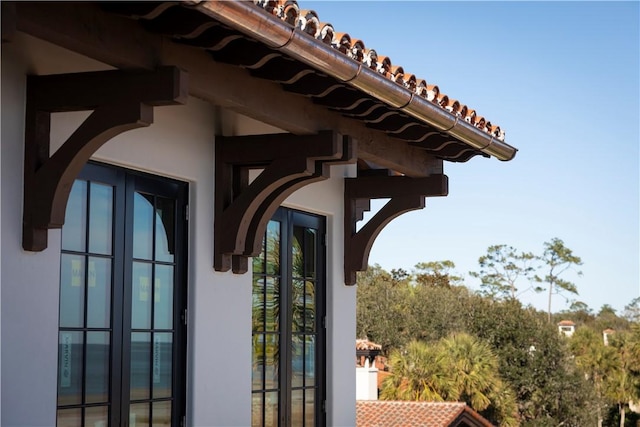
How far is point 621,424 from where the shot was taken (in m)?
45.7

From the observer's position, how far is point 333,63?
471cm

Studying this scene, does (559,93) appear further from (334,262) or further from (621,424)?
(334,262)

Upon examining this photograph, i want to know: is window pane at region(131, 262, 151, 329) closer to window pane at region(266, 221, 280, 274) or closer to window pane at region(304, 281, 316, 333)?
window pane at region(266, 221, 280, 274)

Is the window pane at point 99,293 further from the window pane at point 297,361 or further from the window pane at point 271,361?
the window pane at point 297,361

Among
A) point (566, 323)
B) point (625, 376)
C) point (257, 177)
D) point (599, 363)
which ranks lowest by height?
point (625, 376)

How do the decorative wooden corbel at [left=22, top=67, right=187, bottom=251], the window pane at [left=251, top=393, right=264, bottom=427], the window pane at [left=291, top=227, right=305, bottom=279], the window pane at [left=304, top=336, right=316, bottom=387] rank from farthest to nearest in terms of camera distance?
1. the window pane at [left=304, top=336, right=316, bottom=387]
2. the window pane at [left=291, top=227, right=305, bottom=279]
3. the window pane at [left=251, top=393, right=264, bottom=427]
4. the decorative wooden corbel at [left=22, top=67, right=187, bottom=251]

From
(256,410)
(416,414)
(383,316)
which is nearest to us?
(256,410)

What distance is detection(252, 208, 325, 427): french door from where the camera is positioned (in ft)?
23.8

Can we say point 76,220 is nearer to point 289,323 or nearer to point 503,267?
point 289,323

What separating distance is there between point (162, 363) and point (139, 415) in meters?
0.36

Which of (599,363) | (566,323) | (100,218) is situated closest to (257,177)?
(100,218)

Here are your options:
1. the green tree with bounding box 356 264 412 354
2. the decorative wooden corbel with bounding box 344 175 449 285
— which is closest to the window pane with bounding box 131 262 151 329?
the decorative wooden corbel with bounding box 344 175 449 285

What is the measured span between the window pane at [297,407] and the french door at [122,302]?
158 cm

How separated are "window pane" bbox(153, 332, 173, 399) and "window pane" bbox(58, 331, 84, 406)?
736mm
